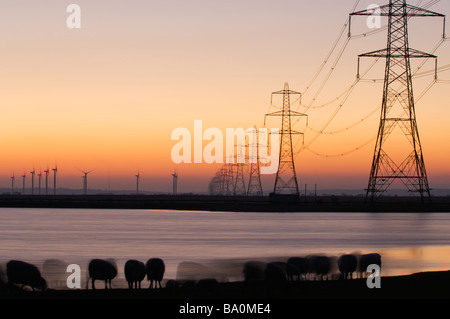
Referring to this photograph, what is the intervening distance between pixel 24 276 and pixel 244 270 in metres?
9.20

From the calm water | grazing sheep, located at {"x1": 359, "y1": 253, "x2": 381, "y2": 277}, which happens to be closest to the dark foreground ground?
grazing sheep, located at {"x1": 359, "y1": 253, "x2": 381, "y2": 277}

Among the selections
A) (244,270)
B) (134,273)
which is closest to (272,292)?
(244,270)

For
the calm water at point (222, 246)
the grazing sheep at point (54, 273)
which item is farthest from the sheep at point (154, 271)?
the grazing sheep at point (54, 273)

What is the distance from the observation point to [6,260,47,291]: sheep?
2952 cm

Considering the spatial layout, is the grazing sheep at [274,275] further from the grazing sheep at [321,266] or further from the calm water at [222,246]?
the calm water at [222,246]

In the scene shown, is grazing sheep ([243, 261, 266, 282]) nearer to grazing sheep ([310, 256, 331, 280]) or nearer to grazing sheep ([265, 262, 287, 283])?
grazing sheep ([265, 262, 287, 283])

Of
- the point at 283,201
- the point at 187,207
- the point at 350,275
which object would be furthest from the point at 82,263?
the point at 187,207

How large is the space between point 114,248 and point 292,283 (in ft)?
126

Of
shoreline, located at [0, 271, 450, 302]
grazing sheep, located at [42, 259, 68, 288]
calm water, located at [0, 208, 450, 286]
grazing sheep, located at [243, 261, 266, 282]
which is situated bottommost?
calm water, located at [0, 208, 450, 286]

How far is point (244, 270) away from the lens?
105 feet

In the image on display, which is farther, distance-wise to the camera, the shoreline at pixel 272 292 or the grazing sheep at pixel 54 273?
the grazing sheep at pixel 54 273

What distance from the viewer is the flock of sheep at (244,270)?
1165 inches

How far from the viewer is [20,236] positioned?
8244 centimetres
